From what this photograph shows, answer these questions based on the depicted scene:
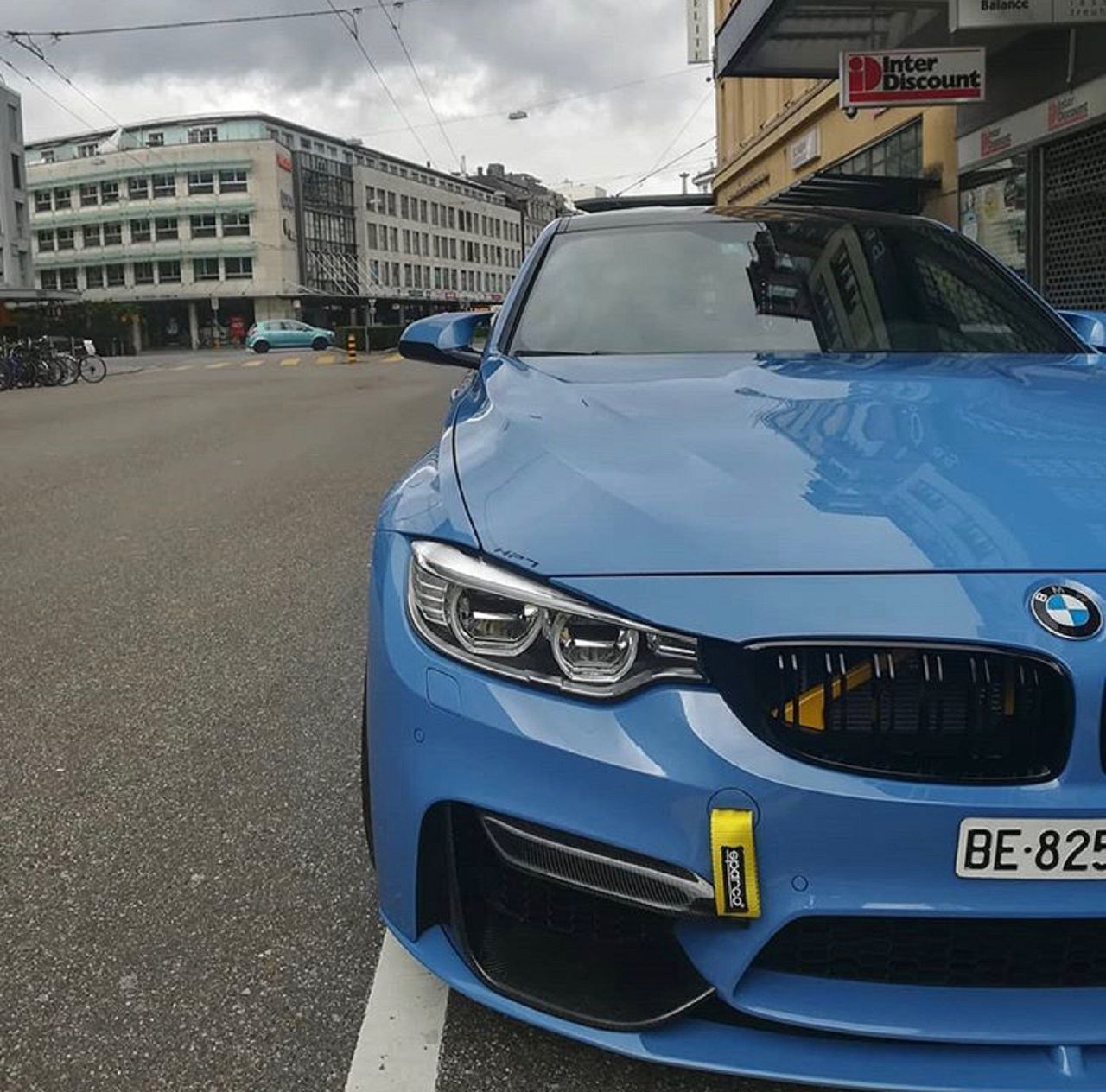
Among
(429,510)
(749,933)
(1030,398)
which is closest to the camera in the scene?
(749,933)

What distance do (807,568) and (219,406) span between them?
676 inches

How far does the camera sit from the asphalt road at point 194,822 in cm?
189

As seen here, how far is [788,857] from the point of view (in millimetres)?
1507

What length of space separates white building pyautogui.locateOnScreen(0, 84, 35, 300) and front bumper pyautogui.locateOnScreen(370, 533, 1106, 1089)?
219 ft

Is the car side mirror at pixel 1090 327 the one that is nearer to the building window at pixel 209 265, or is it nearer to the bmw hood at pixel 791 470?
the bmw hood at pixel 791 470

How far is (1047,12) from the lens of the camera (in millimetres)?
8891

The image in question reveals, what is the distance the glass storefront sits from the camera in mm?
12266

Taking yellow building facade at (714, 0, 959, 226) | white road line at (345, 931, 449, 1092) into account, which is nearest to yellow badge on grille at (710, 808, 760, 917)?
white road line at (345, 931, 449, 1092)

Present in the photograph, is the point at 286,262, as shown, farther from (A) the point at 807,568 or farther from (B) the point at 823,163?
(A) the point at 807,568

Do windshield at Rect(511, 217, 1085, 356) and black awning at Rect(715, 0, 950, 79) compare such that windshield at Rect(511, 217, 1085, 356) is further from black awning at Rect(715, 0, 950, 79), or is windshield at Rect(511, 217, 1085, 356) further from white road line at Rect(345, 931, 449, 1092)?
black awning at Rect(715, 0, 950, 79)

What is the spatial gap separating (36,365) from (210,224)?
58.9 metres

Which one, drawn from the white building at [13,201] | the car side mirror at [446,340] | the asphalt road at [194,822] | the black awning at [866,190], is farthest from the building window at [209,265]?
the car side mirror at [446,340]

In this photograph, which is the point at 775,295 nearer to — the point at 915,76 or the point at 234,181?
the point at 915,76

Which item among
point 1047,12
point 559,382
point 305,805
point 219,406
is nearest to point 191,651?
point 305,805
